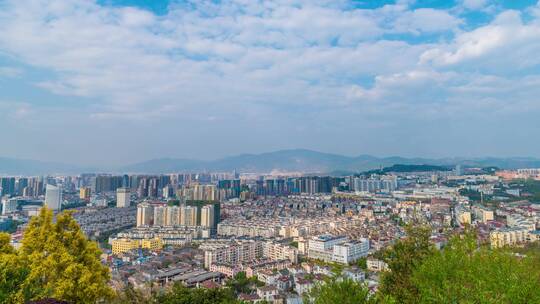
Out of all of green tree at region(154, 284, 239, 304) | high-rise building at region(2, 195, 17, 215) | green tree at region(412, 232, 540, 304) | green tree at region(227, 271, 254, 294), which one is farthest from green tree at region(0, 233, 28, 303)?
high-rise building at region(2, 195, 17, 215)

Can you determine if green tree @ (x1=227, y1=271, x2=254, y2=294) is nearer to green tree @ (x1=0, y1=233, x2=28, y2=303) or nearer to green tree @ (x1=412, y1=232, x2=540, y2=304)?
green tree @ (x1=412, y1=232, x2=540, y2=304)

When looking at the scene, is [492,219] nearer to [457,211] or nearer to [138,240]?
[457,211]

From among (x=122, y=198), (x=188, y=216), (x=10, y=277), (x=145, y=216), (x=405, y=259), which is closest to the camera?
(x=10, y=277)

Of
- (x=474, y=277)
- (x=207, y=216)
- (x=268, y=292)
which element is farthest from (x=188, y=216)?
(x=474, y=277)

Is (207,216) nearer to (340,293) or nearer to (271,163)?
(340,293)

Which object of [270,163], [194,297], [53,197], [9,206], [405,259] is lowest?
[9,206]

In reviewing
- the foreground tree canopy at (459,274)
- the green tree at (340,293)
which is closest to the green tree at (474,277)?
the foreground tree canopy at (459,274)

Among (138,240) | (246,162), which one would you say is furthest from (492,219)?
(246,162)

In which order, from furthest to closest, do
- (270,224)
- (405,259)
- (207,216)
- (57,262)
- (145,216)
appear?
1. (145,216)
2. (207,216)
3. (270,224)
4. (405,259)
5. (57,262)
